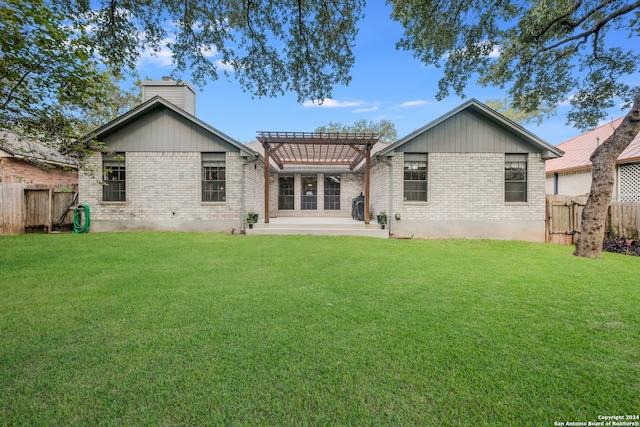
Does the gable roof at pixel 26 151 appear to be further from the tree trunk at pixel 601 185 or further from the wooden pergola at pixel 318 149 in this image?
the tree trunk at pixel 601 185

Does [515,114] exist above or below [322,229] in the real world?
above

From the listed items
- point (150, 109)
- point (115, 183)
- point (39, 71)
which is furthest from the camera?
point (115, 183)

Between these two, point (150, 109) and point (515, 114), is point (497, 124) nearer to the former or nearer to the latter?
point (150, 109)

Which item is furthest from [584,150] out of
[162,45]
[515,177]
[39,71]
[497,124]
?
[39,71]

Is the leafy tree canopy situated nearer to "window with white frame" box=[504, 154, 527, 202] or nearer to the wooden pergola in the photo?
"window with white frame" box=[504, 154, 527, 202]

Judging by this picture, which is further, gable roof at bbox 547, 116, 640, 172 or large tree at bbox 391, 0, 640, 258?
gable roof at bbox 547, 116, 640, 172

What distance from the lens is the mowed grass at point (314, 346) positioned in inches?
75.0

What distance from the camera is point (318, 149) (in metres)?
12.5

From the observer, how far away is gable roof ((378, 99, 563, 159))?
1041 cm

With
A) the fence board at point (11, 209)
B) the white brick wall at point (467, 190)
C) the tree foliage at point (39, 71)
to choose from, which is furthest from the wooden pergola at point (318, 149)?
the fence board at point (11, 209)

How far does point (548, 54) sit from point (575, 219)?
5.69 metres

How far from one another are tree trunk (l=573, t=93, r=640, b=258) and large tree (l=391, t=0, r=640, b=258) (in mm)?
19

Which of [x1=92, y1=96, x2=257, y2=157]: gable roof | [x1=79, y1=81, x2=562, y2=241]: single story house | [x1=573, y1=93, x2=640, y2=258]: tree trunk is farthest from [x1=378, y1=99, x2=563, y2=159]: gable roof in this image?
[x1=92, y1=96, x2=257, y2=157]: gable roof

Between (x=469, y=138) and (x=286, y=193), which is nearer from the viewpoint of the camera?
(x=469, y=138)
